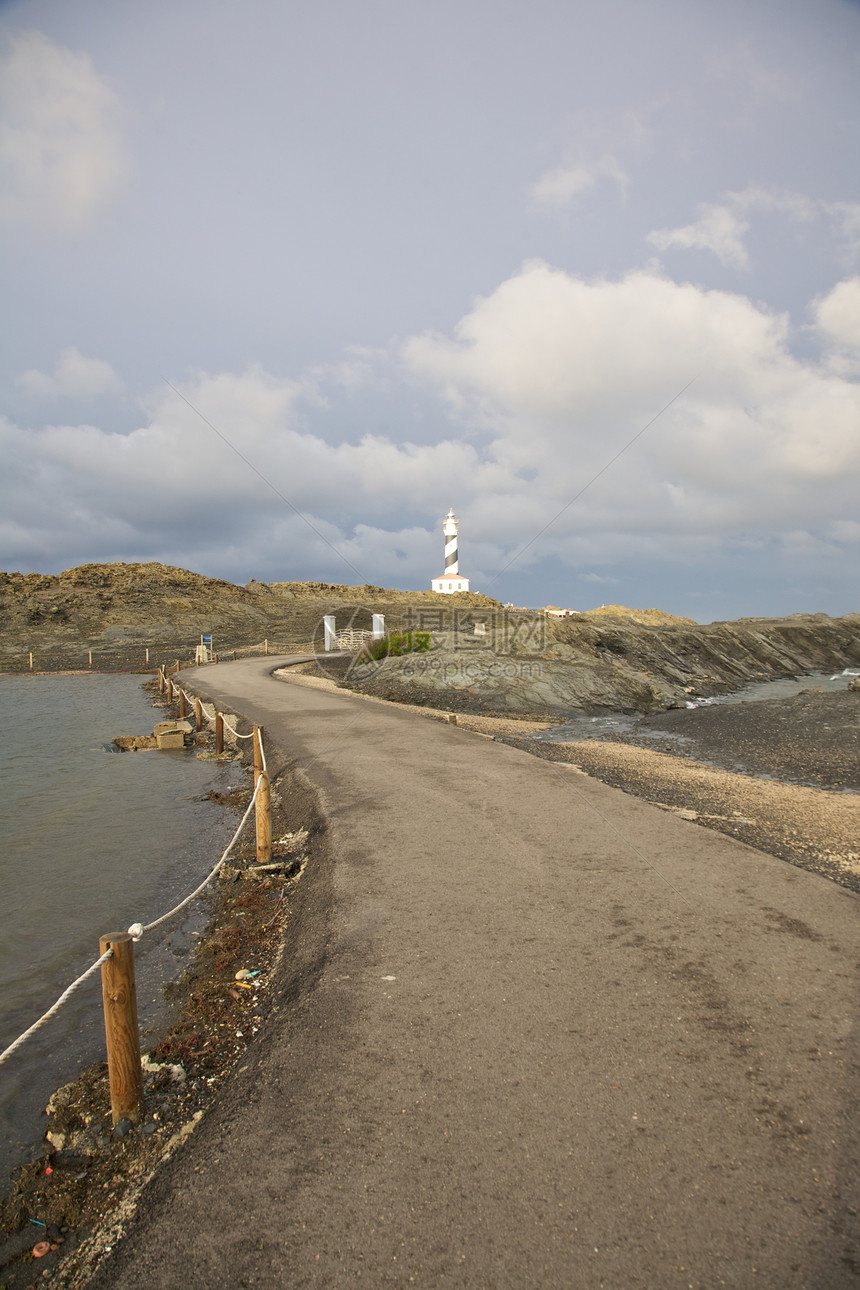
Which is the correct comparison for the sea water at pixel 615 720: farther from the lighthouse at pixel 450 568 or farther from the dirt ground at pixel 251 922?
the lighthouse at pixel 450 568

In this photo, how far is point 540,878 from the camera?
236 inches

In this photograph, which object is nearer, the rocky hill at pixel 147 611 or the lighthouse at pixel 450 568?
the rocky hill at pixel 147 611

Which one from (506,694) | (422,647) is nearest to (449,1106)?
(506,694)

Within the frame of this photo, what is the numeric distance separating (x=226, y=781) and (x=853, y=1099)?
1175cm

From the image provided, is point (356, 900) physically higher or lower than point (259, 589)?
lower

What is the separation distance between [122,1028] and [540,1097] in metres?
2.19

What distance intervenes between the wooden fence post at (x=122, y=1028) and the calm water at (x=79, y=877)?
75 centimetres

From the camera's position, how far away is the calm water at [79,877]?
4535mm

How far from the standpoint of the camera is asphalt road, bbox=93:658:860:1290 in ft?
7.91

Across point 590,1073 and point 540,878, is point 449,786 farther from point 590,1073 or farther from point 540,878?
point 590,1073

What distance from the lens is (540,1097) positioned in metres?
3.15

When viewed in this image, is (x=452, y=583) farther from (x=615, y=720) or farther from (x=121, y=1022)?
(x=121, y=1022)

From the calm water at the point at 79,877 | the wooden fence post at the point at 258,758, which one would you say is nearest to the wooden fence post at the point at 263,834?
the wooden fence post at the point at 258,758

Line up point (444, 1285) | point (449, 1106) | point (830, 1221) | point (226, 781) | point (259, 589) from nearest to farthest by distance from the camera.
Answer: point (444, 1285) → point (830, 1221) → point (449, 1106) → point (226, 781) → point (259, 589)
